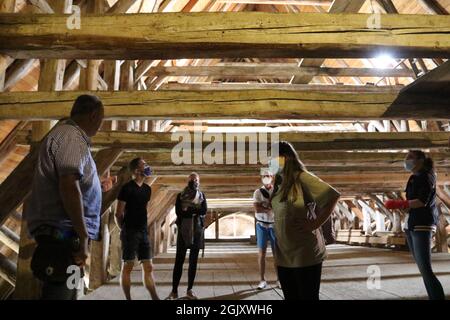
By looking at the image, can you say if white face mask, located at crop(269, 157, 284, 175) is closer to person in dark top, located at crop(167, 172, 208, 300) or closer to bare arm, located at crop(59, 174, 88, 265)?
bare arm, located at crop(59, 174, 88, 265)

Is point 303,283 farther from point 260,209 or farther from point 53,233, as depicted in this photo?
point 260,209

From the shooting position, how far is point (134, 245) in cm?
376

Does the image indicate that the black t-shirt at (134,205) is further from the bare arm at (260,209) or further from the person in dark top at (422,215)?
the person in dark top at (422,215)

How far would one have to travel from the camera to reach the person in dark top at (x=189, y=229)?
4211 mm

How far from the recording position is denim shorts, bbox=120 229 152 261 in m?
3.76

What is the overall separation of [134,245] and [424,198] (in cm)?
256

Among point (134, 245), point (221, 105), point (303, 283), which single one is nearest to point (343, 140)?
point (221, 105)

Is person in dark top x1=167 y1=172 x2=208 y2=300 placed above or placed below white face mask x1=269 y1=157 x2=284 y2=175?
below

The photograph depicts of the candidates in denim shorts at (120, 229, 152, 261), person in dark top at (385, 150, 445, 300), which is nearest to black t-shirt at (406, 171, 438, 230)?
person in dark top at (385, 150, 445, 300)

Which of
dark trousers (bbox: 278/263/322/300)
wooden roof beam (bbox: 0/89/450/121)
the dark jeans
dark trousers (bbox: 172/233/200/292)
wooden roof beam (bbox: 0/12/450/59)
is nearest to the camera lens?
dark trousers (bbox: 278/263/322/300)

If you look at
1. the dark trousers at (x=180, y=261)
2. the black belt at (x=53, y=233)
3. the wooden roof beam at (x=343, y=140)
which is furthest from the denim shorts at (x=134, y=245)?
the black belt at (x=53, y=233)

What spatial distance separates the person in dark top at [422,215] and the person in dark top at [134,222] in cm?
228

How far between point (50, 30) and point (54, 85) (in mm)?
1748

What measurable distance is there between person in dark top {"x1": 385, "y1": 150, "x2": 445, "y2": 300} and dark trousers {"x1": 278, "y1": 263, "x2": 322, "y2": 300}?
4.42 feet
